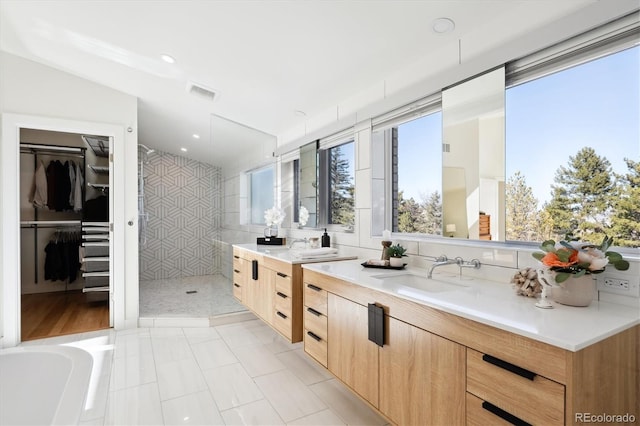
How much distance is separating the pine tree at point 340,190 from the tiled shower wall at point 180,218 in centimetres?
161

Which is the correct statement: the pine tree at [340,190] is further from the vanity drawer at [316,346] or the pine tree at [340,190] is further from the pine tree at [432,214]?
the vanity drawer at [316,346]

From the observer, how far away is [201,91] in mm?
3316

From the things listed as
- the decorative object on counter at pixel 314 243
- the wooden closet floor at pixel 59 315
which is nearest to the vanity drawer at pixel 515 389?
the decorative object on counter at pixel 314 243

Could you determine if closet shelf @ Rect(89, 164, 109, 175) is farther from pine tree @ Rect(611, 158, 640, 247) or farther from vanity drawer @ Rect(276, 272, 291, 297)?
pine tree @ Rect(611, 158, 640, 247)

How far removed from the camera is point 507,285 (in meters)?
1.63

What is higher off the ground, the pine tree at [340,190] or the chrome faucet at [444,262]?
the pine tree at [340,190]

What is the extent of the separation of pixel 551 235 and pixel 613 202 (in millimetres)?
282

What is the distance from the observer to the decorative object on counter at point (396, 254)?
2.13 m

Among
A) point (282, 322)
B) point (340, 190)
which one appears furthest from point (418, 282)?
point (340, 190)

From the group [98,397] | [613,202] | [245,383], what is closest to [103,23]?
[98,397]

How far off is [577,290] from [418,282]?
0.83 metres

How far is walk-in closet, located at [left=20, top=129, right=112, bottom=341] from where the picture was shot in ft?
14.4

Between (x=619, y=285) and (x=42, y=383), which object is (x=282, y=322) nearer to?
(x=42, y=383)

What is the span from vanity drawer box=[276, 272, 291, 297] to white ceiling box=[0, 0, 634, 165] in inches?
62.4
